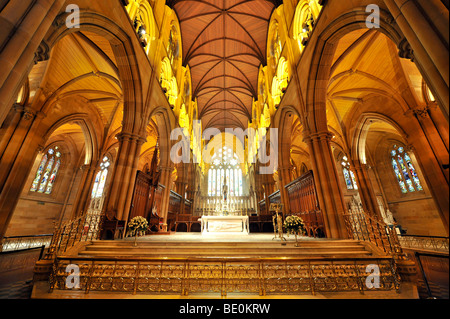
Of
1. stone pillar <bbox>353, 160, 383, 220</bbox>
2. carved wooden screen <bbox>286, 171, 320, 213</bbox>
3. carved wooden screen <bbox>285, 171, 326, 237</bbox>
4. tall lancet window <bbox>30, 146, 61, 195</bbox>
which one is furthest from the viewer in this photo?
tall lancet window <bbox>30, 146, 61, 195</bbox>

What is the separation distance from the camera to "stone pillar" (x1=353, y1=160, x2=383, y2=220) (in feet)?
40.3

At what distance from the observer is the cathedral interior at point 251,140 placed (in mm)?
3197

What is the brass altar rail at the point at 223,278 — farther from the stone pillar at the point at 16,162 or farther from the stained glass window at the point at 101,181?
the stained glass window at the point at 101,181

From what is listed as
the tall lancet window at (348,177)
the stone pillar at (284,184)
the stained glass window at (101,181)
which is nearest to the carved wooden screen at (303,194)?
the stone pillar at (284,184)

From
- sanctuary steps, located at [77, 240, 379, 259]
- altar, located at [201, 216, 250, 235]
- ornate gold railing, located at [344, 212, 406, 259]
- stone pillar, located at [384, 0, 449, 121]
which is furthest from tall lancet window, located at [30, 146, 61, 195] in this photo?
stone pillar, located at [384, 0, 449, 121]

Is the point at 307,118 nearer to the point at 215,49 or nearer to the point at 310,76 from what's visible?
the point at 310,76

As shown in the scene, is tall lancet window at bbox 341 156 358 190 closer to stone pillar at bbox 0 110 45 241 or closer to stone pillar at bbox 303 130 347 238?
stone pillar at bbox 303 130 347 238

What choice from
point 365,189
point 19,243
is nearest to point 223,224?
point 19,243

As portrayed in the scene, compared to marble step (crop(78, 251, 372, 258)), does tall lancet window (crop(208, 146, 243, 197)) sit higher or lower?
higher

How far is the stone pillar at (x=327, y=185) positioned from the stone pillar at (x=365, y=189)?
8270 millimetres

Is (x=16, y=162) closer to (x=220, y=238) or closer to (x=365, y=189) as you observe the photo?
(x=220, y=238)

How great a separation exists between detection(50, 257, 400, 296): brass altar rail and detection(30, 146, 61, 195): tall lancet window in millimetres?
16448

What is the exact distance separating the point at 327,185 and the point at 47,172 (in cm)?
2148
